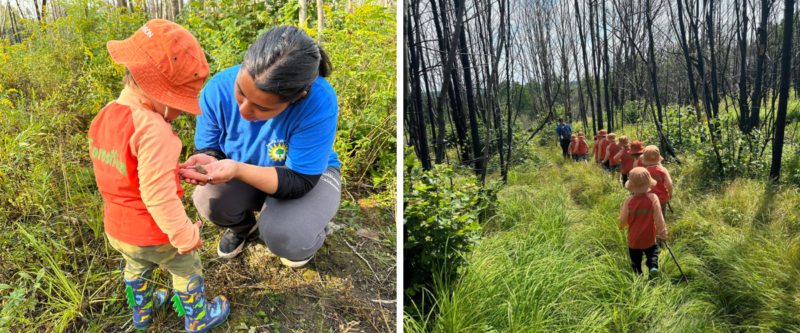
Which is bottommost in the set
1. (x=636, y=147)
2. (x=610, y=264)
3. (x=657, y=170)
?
(x=610, y=264)

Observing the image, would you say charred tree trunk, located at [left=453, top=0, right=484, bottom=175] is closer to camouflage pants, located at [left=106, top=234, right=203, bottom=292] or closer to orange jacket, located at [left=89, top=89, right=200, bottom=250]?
orange jacket, located at [left=89, top=89, right=200, bottom=250]

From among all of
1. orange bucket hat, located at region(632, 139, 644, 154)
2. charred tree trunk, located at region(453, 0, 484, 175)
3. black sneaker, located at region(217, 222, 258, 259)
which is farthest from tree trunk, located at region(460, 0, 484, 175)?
black sneaker, located at region(217, 222, 258, 259)

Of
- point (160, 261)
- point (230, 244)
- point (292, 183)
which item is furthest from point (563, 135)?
point (160, 261)

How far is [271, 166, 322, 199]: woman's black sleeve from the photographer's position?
5.02 ft

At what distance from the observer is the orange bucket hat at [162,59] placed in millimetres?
1124

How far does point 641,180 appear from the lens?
2.02 meters

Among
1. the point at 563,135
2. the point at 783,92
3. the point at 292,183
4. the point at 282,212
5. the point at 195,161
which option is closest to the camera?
the point at 195,161

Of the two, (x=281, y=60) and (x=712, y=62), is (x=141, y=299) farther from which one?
(x=712, y=62)

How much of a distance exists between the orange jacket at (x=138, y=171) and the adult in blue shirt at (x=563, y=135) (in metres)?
1.69

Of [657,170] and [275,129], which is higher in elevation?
[275,129]

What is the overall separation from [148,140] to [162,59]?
0.78 ft

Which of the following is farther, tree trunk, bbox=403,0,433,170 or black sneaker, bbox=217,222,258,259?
black sneaker, bbox=217,222,258,259

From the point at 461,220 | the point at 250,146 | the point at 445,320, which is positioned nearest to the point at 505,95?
the point at 461,220

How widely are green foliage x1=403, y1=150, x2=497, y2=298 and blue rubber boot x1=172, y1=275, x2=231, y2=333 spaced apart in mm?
793
